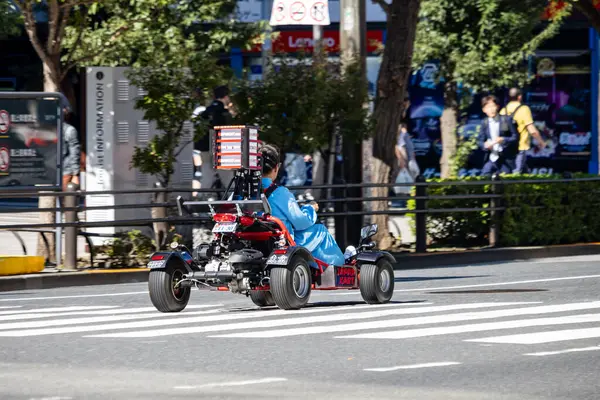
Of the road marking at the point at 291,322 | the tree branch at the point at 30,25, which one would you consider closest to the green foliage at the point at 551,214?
the tree branch at the point at 30,25

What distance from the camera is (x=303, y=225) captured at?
1342cm

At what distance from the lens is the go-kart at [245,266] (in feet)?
42.2

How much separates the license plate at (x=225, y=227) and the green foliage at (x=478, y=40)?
17399mm

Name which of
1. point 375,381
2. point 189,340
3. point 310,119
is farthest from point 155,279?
point 310,119

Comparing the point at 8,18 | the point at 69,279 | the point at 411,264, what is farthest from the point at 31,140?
the point at 411,264

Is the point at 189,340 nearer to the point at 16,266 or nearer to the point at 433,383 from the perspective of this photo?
the point at 433,383

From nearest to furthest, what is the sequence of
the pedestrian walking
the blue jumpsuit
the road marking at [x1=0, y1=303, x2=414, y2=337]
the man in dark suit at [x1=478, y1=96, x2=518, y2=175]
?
the road marking at [x1=0, y1=303, x2=414, y2=337], the blue jumpsuit, the man in dark suit at [x1=478, y1=96, x2=518, y2=175], the pedestrian walking

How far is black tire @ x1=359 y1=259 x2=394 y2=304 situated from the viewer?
1375 cm

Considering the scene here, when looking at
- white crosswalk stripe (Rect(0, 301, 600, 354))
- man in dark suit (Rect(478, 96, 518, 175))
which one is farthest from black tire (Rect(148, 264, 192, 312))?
man in dark suit (Rect(478, 96, 518, 175))

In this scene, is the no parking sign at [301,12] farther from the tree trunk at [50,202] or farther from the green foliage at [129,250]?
the green foliage at [129,250]

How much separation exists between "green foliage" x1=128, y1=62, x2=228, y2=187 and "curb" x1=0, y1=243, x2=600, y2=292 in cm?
189

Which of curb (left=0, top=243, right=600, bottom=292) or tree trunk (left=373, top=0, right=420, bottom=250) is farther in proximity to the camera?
tree trunk (left=373, top=0, right=420, bottom=250)

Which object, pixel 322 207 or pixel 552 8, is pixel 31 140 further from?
pixel 552 8

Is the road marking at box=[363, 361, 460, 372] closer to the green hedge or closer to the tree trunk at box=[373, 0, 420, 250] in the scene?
the tree trunk at box=[373, 0, 420, 250]
